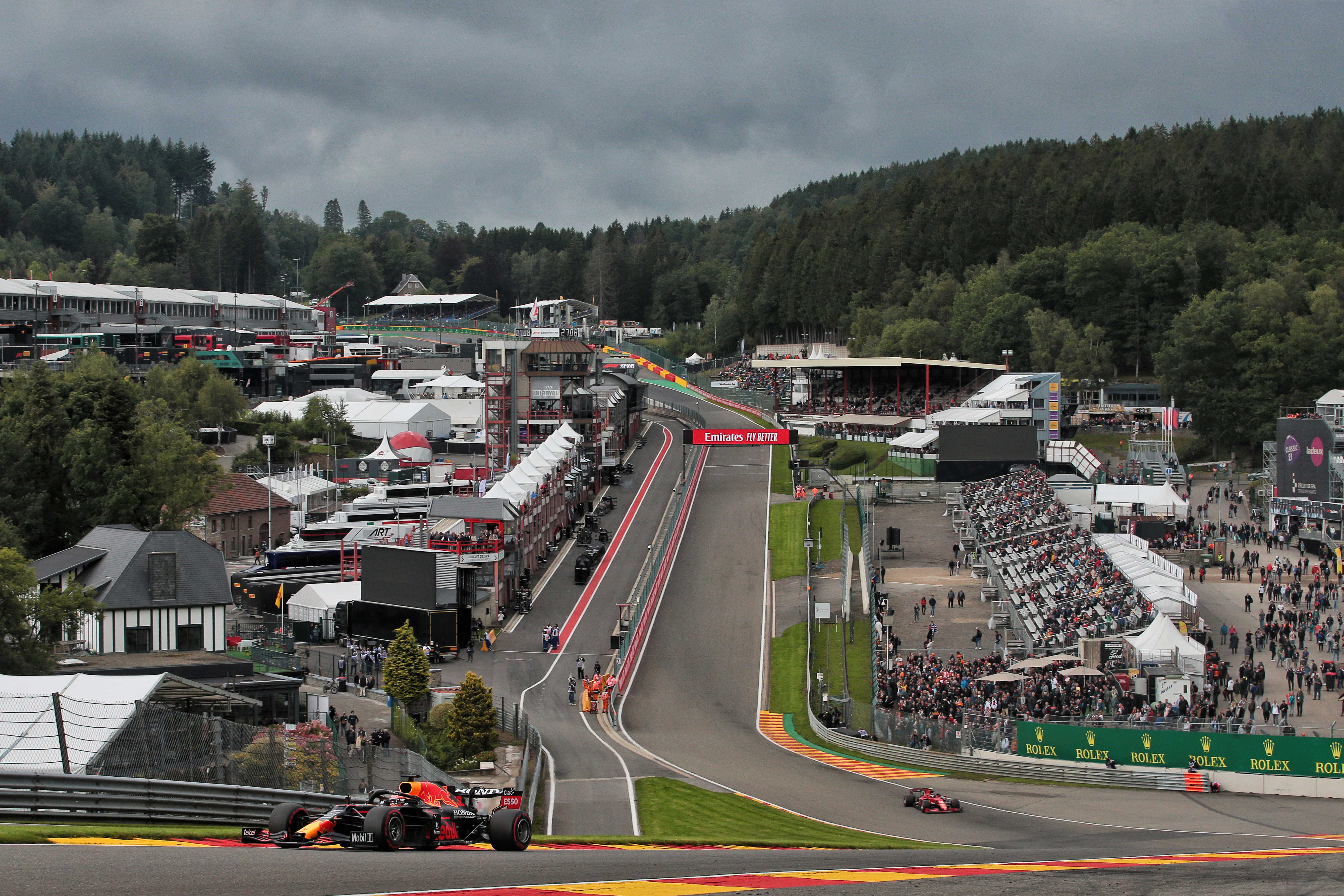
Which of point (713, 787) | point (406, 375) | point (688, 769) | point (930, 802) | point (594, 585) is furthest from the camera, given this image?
point (406, 375)

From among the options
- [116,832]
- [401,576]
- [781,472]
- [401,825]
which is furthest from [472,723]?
[781,472]

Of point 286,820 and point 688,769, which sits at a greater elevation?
point 286,820

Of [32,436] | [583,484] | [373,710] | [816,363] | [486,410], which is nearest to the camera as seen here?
[373,710]

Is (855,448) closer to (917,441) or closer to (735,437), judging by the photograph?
(917,441)

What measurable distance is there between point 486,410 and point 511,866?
69.6 m

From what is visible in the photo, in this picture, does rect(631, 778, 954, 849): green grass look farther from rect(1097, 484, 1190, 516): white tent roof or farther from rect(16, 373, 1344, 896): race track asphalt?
rect(1097, 484, 1190, 516): white tent roof

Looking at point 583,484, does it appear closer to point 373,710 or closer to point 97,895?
point 373,710

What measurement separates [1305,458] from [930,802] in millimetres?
43985

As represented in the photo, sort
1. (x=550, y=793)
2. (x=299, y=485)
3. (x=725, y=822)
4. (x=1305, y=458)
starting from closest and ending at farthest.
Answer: (x=725, y=822)
(x=550, y=793)
(x=1305, y=458)
(x=299, y=485)

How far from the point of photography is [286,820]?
49.6ft

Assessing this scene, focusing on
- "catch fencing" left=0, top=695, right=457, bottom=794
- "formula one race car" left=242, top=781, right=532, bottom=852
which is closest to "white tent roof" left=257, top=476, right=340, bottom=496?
"catch fencing" left=0, top=695, right=457, bottom=794

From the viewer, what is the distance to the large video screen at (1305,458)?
64312 millimetres

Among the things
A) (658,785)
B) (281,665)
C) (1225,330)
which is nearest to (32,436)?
(281,665)

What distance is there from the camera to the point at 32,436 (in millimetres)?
56125
